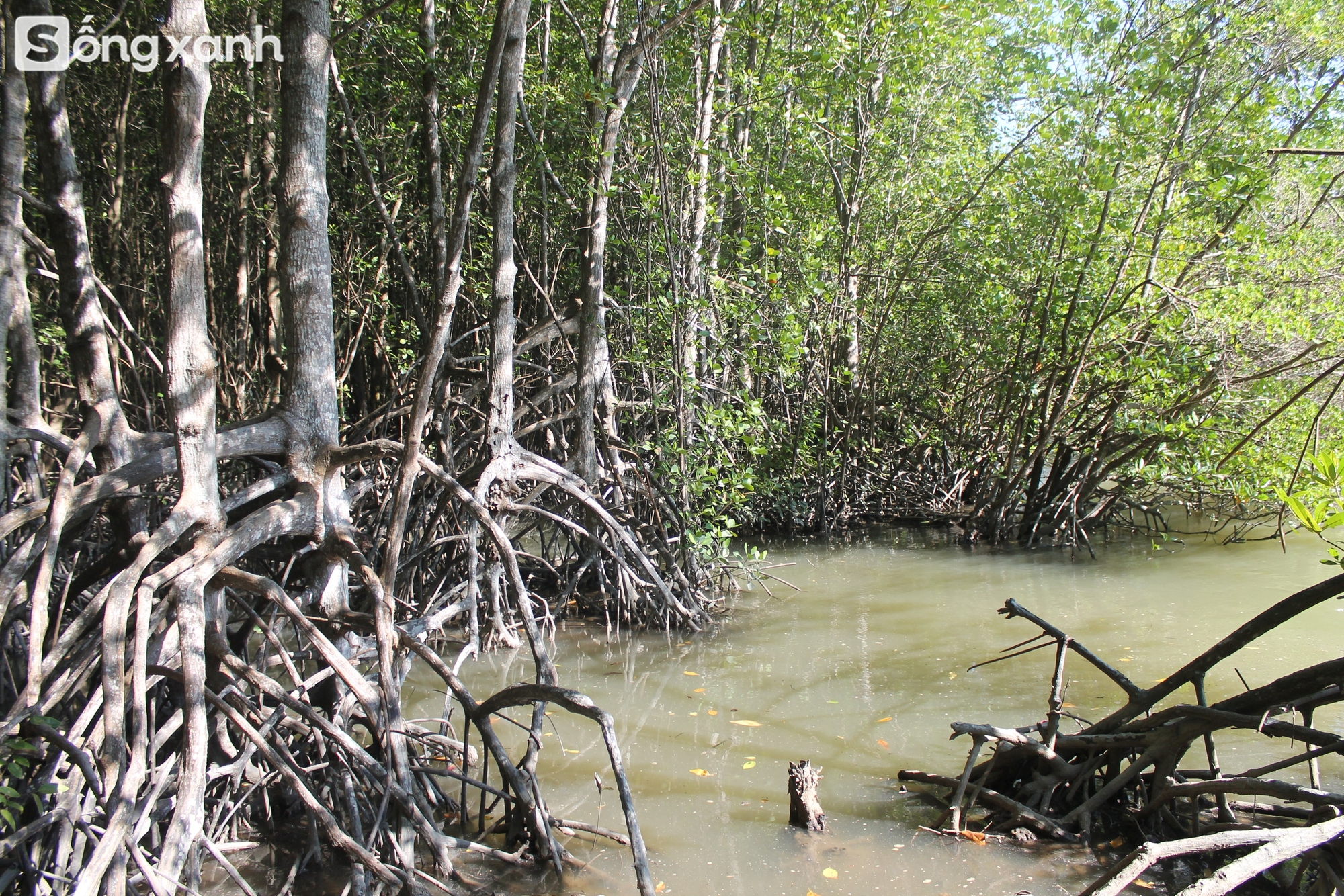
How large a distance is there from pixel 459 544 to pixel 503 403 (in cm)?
184

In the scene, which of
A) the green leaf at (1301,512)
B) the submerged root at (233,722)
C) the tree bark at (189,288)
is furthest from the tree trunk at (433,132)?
the green leaf at (1301,512)

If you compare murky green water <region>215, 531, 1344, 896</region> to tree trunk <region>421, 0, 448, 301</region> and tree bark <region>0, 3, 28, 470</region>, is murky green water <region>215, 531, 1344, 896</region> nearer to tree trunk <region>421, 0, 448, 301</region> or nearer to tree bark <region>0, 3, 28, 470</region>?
tree bark <region>0, 3, 28, 470</region>

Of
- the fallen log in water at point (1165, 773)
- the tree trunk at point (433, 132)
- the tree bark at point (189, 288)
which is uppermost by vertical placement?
the tree trunk at point (433, 132)

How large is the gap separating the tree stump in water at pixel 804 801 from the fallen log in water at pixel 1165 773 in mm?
499

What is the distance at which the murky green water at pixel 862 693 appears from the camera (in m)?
3.21

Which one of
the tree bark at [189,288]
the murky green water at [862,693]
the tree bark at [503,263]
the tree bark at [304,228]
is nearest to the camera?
the tree bark at [189,288]

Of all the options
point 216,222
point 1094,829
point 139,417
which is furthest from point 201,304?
point 216,222

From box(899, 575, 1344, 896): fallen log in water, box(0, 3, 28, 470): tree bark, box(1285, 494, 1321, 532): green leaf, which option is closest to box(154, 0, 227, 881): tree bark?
box(0, 3, 28, 470): tree bark

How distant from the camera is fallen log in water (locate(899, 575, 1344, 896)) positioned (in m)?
2.70

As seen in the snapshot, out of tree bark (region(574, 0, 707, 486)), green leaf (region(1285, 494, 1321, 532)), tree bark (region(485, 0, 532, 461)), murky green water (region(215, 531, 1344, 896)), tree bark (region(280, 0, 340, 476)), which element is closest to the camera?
green leaf (region(1285, 494, 1321, 532))

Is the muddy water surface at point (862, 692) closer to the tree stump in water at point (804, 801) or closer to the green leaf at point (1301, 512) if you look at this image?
the tree stump in water at point (804, 801)

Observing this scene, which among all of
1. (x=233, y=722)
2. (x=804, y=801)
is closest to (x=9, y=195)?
(x=233, y=722)

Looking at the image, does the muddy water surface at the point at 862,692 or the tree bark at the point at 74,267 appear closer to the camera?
the muddy water surface at the point at 862,692

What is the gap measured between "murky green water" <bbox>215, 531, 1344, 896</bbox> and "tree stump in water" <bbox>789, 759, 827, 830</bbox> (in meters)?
0.07
